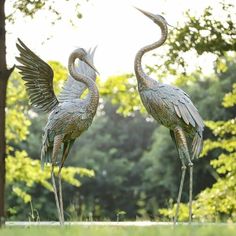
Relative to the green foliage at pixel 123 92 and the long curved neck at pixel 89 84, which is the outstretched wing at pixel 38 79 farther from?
the green foliage at pixel 123 92

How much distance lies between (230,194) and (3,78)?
16.7ft

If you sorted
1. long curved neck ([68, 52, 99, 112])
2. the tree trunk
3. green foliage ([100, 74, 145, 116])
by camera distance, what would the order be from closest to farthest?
1. long curved neck ([68, 52, 99, 112])
2. the tree trunk
3. green foliage ([100, 74, 145, 116])

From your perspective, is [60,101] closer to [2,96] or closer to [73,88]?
[73,88]

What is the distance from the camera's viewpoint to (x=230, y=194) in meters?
12.6

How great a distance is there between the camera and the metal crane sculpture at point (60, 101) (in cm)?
736

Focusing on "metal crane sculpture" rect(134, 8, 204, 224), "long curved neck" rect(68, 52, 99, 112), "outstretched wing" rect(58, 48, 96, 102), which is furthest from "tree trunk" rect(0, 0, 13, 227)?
"metal crane sculpture" rect(134, 8, 204, 224)

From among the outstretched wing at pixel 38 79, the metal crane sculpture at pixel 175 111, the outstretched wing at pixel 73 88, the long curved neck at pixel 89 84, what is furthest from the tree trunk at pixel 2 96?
the metal crane sculpture at pixel 175 111

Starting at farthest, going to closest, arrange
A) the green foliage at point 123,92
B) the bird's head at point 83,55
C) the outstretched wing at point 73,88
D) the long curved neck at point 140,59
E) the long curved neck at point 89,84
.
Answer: the green foliage at point 123,92, the outstretched wing at point 73,88, the bird's head at point 83,55, the long curved neck at point 89,84, the long curved neck at point 140,59

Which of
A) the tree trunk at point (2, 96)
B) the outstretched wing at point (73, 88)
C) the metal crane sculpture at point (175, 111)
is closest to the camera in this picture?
the metal crane sculpture at point (175, 111)

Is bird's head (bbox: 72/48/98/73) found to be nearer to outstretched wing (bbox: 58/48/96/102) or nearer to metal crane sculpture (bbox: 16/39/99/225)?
metal crane sculpture (bbox: 16/39/99/225)

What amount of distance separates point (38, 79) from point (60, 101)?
406mm

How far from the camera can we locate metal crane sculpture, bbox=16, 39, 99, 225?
7.36 metres

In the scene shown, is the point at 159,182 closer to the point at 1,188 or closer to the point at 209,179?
the point at 209,179

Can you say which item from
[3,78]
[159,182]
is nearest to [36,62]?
[3,78]
